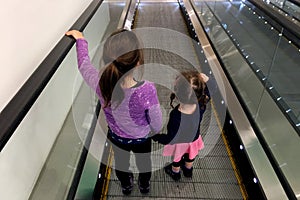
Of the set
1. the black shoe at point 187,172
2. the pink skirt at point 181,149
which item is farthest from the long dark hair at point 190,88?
the black shoe at point 187,172

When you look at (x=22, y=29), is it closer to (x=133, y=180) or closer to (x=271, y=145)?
(x=133, y=180)

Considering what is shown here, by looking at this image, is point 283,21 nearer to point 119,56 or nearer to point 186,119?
point 186,119

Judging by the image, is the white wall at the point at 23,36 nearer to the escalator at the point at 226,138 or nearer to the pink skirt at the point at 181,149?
the escalator at the point at 226,138

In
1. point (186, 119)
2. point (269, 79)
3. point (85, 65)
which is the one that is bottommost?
point (269, 79)

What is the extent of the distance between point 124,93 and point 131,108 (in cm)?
15

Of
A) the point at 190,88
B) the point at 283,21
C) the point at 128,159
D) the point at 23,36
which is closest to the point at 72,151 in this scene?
the point at 128,159

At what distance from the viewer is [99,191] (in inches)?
103

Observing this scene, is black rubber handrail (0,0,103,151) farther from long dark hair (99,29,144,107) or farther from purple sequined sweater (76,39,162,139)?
long dark hair (99,29,144,107)

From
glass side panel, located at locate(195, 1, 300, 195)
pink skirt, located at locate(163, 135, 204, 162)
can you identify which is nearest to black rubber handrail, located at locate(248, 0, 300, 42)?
glass side panel, located at locate(195, 1, 300, 195)

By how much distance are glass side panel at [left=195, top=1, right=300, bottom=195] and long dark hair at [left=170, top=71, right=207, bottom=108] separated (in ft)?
2.89

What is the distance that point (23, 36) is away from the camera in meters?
2.00

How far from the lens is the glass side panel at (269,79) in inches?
109

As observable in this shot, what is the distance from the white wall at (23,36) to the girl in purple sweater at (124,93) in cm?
31

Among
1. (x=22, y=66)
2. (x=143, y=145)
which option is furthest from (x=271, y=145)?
(x=22, y=66)
